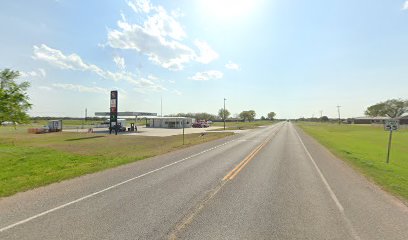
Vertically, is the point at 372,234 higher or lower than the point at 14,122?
lower

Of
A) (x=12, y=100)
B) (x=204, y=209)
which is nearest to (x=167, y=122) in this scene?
(x=12, y=100)

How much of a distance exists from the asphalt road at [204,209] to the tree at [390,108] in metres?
172

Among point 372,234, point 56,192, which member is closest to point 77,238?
point 56,192

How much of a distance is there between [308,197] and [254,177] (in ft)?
9.88

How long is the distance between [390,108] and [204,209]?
180006 millimetres

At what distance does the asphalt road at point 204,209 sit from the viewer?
5.31 metres

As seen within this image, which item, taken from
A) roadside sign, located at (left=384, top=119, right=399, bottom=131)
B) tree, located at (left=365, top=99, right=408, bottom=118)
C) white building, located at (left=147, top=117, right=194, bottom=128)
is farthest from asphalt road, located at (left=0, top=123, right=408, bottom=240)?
tree, located at (left=365, top=99, right=408, bottom=118)

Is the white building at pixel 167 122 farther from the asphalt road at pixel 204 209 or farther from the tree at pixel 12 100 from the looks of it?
the asphalt road at pixel 204 209

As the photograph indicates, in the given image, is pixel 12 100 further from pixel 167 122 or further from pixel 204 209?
pixel 167 122

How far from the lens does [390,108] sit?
490ft

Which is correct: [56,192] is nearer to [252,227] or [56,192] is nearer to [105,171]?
[105,171]

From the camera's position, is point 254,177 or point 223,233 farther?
point 254,177

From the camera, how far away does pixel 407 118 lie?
395ft

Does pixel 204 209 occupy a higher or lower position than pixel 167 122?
lower
